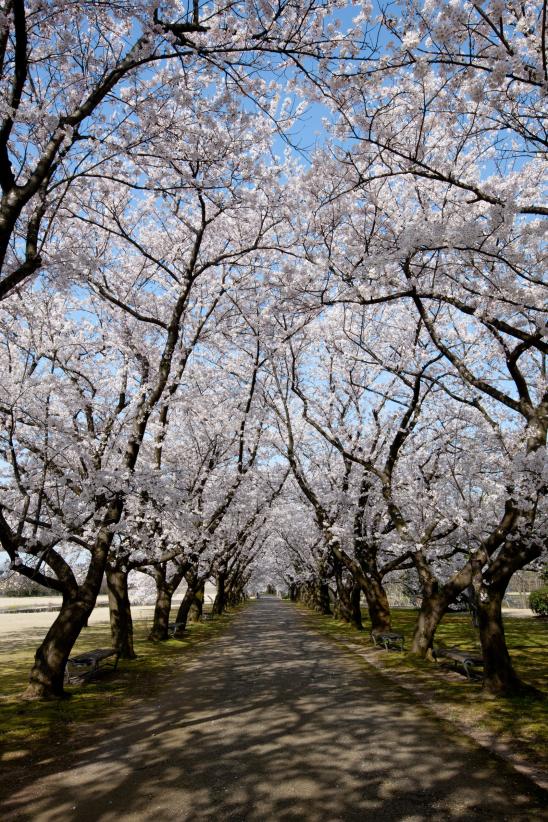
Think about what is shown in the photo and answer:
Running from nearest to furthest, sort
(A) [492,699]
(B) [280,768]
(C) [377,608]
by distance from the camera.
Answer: (B) [280,768]
(A) [492,699]
(C) [377,608]

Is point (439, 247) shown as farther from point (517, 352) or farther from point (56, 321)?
point (56, 321)

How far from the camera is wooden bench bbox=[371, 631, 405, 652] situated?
15.2 meters

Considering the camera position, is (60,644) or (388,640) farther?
(388,640)

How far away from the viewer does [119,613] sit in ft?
47.8

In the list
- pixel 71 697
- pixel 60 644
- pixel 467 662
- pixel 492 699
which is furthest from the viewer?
pixel 467 662

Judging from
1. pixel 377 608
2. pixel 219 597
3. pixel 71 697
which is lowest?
pixel 219 597

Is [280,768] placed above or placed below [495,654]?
below

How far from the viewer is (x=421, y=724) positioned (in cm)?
754

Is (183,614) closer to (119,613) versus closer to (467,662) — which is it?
(119,613)

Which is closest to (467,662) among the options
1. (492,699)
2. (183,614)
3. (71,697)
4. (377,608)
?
(492,699)

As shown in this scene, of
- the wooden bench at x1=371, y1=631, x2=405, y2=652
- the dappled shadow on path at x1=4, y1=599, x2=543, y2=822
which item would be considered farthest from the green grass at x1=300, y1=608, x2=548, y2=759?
the dappled shadow on path at x1=4, y1=599, x2=543, y2=822

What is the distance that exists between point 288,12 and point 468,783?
835cm

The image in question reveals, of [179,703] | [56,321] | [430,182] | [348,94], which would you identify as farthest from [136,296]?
[179,703]

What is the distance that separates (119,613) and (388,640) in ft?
25.3
